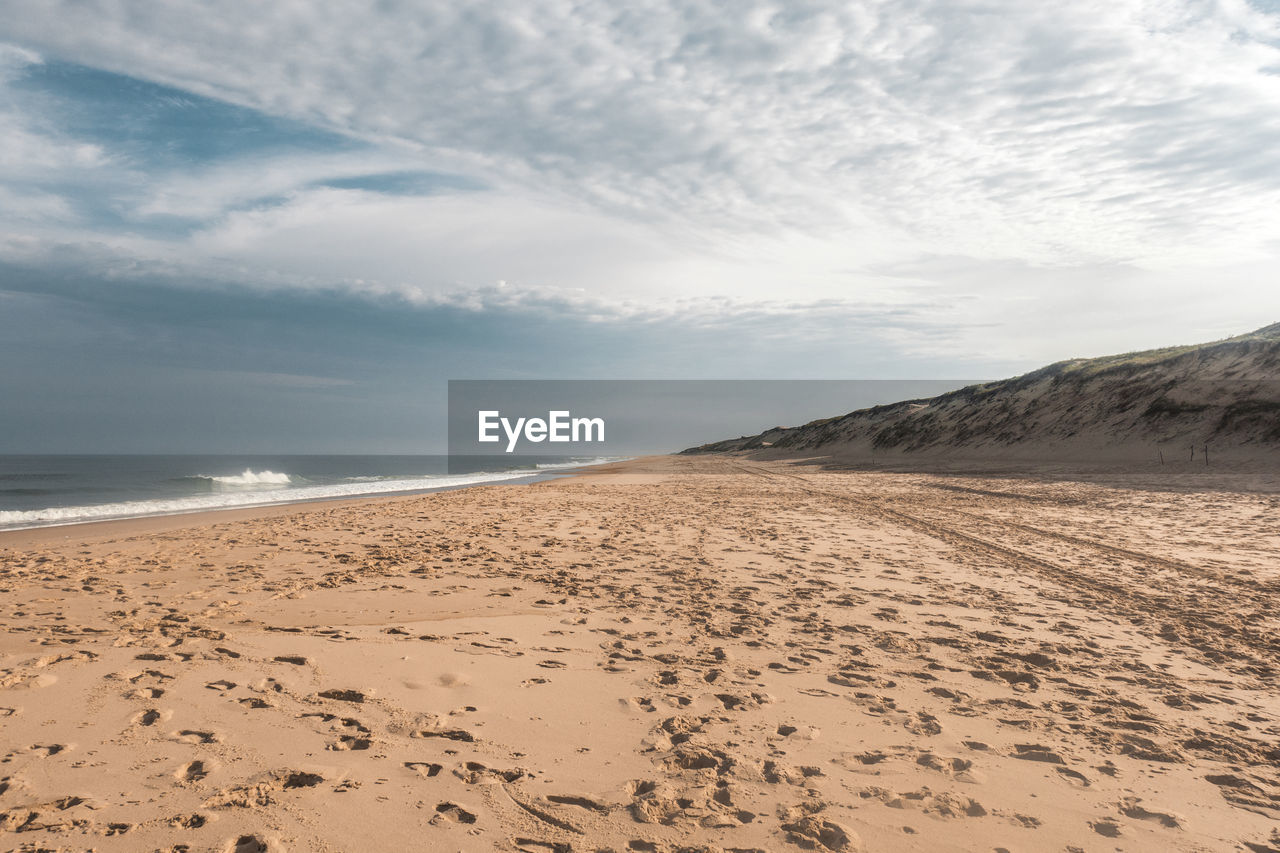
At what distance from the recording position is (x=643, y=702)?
3.92 meters

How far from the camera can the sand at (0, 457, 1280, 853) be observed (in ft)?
8.69

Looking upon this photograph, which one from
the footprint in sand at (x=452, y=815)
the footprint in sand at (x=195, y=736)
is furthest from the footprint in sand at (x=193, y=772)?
the footprint in sand at (x=452, y=815)

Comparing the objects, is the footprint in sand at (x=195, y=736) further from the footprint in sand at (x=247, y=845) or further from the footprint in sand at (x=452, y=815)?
the footprint in sand at (x=452, y=815)

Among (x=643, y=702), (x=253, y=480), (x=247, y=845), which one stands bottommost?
(x=253, y=480)

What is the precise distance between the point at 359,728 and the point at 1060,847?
3300mm

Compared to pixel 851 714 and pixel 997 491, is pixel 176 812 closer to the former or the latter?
pixel 851 714

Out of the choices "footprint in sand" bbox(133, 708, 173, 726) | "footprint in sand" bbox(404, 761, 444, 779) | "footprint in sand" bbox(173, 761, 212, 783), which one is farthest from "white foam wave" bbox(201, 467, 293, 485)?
"footprint in sand" bbox(404, 761, 444, 779)

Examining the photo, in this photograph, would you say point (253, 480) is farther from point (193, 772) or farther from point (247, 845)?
point (247, 845)

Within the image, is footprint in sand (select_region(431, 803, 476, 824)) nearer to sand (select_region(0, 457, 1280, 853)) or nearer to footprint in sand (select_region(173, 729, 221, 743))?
sand (select_region(0, 457, 1280, 853))

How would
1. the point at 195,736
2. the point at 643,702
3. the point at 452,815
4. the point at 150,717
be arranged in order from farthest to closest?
the point at 643,702 → the point at 150,717 → the point at 195,736 → the point at 452,815

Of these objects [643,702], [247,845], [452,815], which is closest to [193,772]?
[247,845]

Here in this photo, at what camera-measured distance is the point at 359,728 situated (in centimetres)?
345

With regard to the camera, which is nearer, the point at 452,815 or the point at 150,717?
the point at 452,815

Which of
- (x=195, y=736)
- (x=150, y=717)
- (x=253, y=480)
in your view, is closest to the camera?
(x=195, y=736)
